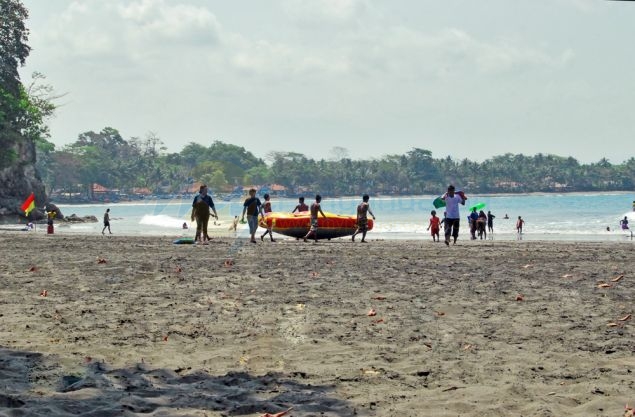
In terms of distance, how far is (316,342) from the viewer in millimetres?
7547

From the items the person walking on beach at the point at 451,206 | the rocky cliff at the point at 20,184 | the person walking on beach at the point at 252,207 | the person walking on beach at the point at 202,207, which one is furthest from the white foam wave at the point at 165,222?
the person walking on beach at the point at 451,206

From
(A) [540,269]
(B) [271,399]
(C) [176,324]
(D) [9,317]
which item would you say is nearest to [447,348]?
(B) [271,399]

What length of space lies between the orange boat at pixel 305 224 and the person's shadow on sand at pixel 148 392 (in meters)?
20.7

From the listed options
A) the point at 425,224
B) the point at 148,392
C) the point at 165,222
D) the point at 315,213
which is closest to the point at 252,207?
the point at 315,213

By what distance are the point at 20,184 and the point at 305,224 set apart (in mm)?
53588

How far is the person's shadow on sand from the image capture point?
538 cm

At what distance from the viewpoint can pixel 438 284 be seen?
11320 mm

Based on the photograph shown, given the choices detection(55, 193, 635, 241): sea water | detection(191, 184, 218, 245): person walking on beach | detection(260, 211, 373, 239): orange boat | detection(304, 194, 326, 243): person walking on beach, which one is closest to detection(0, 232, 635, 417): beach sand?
detection(191, 184, 218, 245): person walking on beach

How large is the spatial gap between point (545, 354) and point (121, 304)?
4987 mm

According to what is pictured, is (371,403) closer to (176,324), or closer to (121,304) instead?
(176,324)

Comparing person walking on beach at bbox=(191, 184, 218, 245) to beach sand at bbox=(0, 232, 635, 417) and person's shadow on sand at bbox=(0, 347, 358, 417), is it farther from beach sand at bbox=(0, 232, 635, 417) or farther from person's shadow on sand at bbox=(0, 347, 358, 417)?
person's shadow on sand at bbox=(0, 347, 358, 417)

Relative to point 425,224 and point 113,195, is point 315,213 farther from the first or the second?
point 113,195

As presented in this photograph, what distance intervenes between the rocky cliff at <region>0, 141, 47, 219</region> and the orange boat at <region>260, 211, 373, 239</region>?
43.5 metres

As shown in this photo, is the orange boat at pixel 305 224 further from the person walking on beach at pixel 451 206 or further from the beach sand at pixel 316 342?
the beach sand at pixel 316 342
